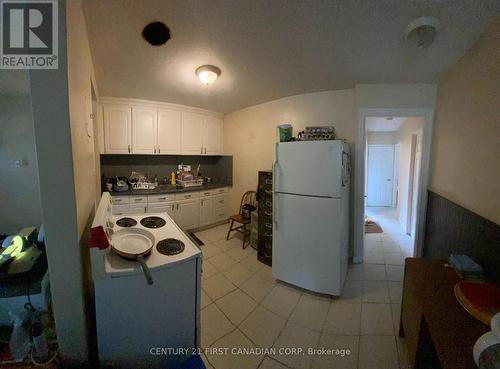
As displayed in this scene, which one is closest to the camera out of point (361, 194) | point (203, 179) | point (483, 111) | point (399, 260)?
point (483, 111)

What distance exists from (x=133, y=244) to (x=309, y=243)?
4.91 ft

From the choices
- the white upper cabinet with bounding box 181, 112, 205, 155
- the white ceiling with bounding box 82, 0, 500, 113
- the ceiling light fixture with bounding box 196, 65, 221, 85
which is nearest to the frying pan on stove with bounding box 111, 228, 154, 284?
the white ceiling with bounding box 82, 0, 500, 113

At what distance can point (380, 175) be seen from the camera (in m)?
5.70

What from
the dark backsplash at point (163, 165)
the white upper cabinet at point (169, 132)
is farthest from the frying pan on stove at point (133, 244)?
the dark backsplash at point (163, 165)

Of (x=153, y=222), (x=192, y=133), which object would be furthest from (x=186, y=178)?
(x=153, y=222)

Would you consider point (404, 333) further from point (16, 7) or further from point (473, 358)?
point (16, 7)

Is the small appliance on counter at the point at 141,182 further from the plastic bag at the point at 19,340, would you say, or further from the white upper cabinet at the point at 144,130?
the plastic bag at the point at 19,340

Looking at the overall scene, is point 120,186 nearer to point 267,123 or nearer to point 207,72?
point 207,72

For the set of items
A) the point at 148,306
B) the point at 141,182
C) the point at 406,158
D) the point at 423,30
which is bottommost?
the point at 148,306

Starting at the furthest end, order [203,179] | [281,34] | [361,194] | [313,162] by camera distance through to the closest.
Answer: [203,179] < [361,194] < [313,162] < [281,34]

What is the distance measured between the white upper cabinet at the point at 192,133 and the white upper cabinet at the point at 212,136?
0.08 metres

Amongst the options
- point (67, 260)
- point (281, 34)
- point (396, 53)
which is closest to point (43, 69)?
point (67, 260)

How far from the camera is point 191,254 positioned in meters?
1.07

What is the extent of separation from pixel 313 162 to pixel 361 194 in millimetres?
1043
